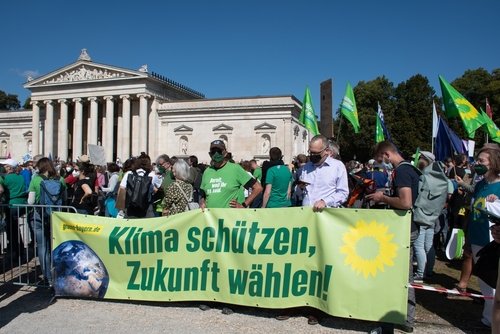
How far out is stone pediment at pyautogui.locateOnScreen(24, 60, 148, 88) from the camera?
50.2 m

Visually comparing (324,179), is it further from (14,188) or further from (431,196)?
(14,188)

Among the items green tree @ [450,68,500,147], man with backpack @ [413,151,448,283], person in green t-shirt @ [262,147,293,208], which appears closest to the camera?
man with backpack @ [413,151,448,283]

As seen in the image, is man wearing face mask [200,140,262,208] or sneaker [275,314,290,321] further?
man wearing face mask [200,140,262,208]

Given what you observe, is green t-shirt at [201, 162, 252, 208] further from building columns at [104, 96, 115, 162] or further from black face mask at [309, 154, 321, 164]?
building columns at [104, 96, 115, 162]

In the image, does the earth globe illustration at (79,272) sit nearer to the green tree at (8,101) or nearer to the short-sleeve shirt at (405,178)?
the short-sleeve shirt at (405,178)

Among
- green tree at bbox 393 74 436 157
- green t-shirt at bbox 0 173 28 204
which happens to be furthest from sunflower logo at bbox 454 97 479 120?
green tree at bbox 393 74 436 157

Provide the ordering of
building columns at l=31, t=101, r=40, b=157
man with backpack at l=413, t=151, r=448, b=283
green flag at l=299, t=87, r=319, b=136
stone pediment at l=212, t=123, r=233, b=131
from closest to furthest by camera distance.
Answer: man with backpack at l=413, t=151, r=448, b=283, green flag at l=299, t=87, r=319, b=136, stone pediment at l=212, t=123, r=233, b=131, building columns at l=31, t=101, r=40, b=157

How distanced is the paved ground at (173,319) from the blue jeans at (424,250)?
2.98 feet

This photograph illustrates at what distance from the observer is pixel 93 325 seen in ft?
16.4

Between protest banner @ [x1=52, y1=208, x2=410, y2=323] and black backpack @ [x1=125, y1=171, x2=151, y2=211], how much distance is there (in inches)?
41.5

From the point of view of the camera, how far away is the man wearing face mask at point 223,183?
18.9 feet

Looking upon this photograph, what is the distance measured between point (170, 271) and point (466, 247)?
4203 millimetres

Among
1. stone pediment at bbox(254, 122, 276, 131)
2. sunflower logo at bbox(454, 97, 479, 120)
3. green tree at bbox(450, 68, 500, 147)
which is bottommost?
sunflower logo at bbox(454, 97, 479, 120)

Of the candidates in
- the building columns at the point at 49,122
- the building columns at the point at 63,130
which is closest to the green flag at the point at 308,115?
the building columns at the point at 63,130
